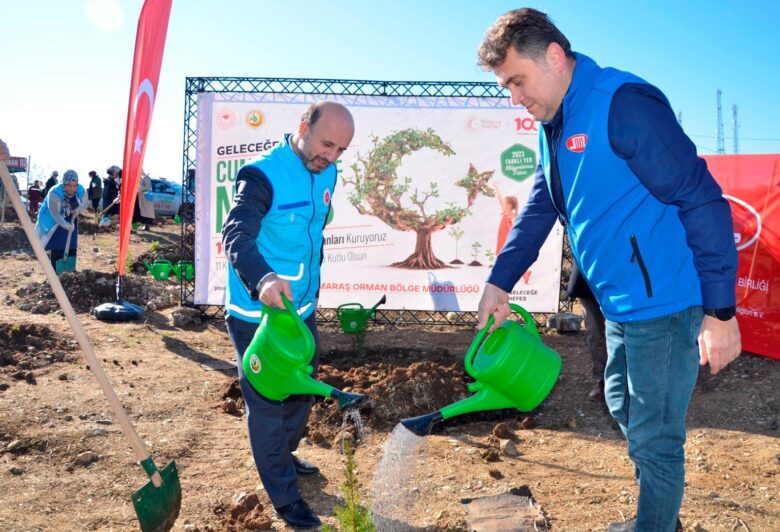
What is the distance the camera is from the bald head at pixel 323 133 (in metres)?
2.84

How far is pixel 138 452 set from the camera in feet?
9.41

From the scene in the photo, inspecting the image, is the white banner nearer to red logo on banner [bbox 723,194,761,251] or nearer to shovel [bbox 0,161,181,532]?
red logo on banner [bbox 723,194,761,251]

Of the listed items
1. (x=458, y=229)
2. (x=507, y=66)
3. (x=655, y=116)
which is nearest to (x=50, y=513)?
(x=507, y=66)

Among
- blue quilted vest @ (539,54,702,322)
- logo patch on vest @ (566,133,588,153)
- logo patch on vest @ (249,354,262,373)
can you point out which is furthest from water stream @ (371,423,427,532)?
logo patch on vest @ (566,133,588,153)

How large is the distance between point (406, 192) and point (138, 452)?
5559mm

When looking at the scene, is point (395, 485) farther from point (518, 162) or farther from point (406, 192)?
point (518, 162)

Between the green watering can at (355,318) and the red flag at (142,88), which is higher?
the red flag at (142,88)

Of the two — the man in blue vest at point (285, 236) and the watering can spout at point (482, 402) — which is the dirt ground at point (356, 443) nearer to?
the man in blue vest at point (285, 236)

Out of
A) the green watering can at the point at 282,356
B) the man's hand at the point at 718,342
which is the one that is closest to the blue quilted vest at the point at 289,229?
the green watering can at the point at 282,356

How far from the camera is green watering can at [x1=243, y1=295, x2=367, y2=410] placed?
2391mm

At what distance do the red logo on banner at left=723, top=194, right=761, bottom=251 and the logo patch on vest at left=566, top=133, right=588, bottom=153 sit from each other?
16.6ft

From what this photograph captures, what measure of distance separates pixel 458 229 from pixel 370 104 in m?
1.82

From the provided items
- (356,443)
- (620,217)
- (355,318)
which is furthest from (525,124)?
(620,217)

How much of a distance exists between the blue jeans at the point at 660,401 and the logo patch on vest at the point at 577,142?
59cm
